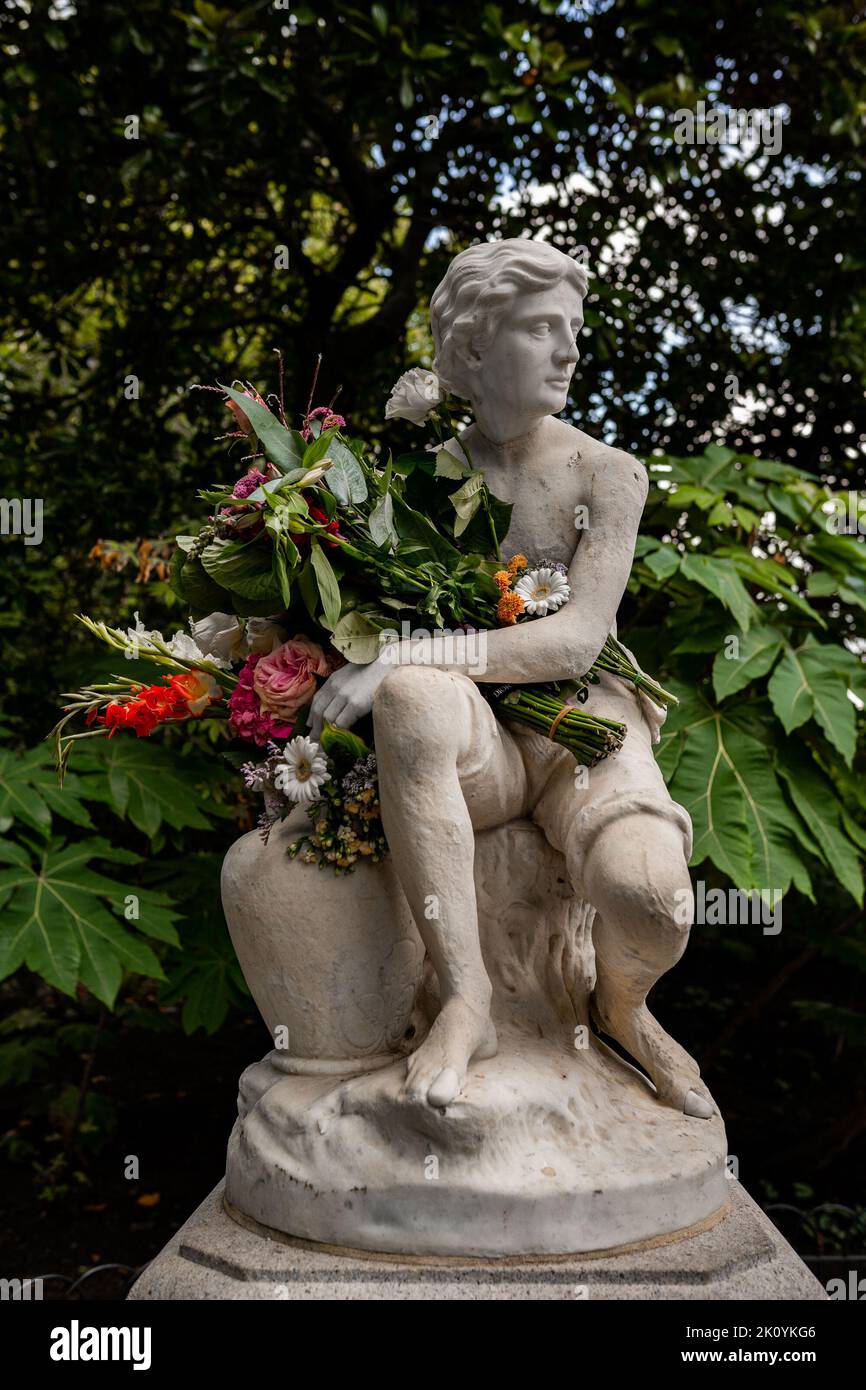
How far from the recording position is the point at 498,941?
115 inches

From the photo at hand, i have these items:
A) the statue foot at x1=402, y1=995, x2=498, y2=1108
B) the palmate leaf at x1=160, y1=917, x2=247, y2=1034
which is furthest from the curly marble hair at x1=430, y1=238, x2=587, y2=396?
the palmate leaf at x1=160, y1=917, x2=247, y2=1034

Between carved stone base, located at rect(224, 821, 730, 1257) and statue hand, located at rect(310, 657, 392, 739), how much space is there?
339 millimetres

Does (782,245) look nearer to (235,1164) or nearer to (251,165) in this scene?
(251,165)

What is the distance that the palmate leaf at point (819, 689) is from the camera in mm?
3600

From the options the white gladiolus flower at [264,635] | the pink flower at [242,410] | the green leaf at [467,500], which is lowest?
the white gladiolus flower at [264,635]

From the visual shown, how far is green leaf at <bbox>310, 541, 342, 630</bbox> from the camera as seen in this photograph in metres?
2.66

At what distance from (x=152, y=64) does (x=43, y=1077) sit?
4.34 meters

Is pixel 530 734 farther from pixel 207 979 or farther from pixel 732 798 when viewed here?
pixel 207 979

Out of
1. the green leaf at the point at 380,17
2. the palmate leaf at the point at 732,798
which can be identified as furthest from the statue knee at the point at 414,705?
the green leaf at the point at 380,17

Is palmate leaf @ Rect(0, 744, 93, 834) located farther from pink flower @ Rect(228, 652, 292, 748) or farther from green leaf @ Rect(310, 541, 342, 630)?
green leaf @ Rect(310, 541, 342, 630)

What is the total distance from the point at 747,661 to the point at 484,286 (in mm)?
1535

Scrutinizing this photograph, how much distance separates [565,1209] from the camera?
7.81ft

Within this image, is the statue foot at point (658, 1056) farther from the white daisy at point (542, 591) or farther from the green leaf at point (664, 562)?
the green leaf at point (664, 562)

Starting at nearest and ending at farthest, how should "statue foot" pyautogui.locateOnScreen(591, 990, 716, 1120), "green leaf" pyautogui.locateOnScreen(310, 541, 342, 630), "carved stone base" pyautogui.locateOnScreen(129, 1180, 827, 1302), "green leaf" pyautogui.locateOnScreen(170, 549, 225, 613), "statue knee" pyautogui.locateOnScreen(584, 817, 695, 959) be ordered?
1. "carved stone base" pyautogui.locateOnScreen(129, 1180, 827, 1302)
2. "statue knee" pyautogui.locateOnScreen(584, 817, 695, 959)
3. "green leaf" pyautogui.locateOnScreen(310, 541, 342, 630)
4. "statue foot" pyautogui.locateOnScreen(591, 990, 716, 1120)
5. "green leaf" pyautogui.locateOnScreen(170, 549, 225, 613)
